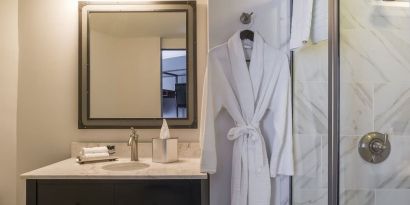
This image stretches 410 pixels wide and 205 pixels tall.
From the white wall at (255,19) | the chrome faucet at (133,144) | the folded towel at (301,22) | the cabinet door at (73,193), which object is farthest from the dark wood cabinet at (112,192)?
the folded towel at (301,22)

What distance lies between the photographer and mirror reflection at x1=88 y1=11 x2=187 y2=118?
2059 millimetres

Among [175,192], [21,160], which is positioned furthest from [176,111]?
[21,160]

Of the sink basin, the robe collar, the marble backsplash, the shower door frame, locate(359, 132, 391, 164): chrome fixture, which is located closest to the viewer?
the shower door frame

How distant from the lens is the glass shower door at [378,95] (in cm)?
141

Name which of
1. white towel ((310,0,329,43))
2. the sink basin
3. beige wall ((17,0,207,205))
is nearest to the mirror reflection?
beige wall ((17,0,207,205))

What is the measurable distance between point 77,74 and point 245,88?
1271 mm

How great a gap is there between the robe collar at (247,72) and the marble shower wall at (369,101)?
10.7 inches

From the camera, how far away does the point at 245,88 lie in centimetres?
159

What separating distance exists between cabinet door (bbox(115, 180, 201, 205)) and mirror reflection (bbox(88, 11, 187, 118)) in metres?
0.62

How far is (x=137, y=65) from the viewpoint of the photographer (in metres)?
2.06

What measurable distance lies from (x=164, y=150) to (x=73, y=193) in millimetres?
569

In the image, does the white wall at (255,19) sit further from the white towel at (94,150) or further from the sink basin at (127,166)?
the white towel at (94,150)

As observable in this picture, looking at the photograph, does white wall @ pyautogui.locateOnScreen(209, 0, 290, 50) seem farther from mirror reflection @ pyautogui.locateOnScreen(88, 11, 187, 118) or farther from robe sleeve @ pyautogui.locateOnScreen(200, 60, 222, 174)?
mirror reflection @ pyautogui.locateOnScreen(88, 11, 187, 118)

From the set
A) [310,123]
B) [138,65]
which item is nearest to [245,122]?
[310,123]
